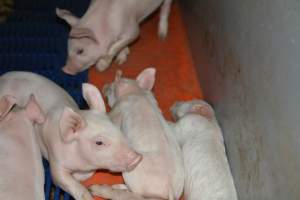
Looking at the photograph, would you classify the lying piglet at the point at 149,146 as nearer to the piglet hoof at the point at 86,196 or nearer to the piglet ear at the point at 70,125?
the piglet hoof at the point at 86,196

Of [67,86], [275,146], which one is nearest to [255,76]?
[275,146]

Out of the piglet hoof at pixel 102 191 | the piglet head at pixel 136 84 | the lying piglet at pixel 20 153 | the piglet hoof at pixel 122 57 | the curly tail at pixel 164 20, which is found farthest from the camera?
the curly tail at pixel 164 20

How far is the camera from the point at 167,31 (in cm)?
446

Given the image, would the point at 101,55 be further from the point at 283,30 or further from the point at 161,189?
the point at 283,30

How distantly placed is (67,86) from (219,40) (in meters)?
1.12

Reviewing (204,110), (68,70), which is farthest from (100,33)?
(204,110)

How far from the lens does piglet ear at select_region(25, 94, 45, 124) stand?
2.81 metres

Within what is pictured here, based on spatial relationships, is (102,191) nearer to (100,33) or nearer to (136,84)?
(136,84)

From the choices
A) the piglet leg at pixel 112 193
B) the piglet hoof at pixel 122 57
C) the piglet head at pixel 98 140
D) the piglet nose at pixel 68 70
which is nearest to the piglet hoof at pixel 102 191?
the piglet leg at pixel 112 193

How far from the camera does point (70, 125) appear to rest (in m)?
2.64

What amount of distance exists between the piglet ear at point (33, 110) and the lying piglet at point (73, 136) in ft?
0.28

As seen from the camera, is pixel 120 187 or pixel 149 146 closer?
pixel 149 146

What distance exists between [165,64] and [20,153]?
1795mm

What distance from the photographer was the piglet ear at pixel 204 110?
3.40 m
